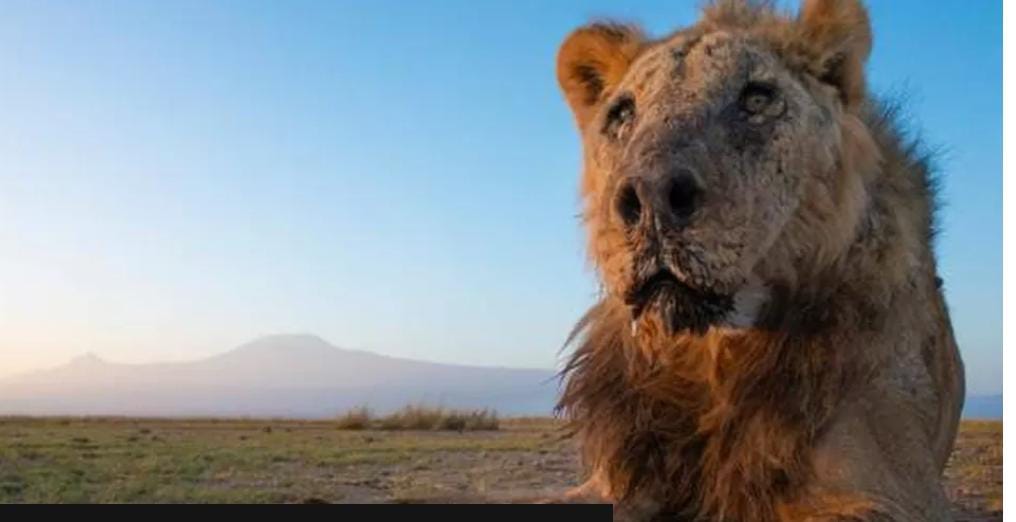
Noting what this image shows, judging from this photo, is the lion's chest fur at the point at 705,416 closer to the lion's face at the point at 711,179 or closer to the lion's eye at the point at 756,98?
the lion's face at the point at 711,179

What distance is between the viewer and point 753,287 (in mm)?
2229

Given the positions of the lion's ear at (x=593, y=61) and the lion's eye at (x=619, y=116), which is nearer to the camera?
the lion's eye at (x=619, y=116)

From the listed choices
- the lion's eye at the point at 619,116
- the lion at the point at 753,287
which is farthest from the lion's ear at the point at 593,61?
the lion's eye at the point at 619,116

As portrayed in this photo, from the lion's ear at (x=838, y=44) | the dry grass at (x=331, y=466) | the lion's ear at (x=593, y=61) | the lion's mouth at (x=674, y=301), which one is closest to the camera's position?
the lion's mouth at (x=674, y=301)

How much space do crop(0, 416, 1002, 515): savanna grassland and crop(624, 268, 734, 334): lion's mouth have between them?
31.4 inches

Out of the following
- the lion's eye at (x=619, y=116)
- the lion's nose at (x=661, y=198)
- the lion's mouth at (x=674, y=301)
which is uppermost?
the lion's eye at (x=619, y=116)

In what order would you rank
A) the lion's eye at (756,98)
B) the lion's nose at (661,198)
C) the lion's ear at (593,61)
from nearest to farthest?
the lion's nose at (661,198) < the lion's eye at (756,98) < the lion's ear at (593,61)

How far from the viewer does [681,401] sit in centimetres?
250

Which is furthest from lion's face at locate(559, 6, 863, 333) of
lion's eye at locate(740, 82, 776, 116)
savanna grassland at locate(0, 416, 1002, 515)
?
savanna grassland at locate(0, 416, 1002, 515)

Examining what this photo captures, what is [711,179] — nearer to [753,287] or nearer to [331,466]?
[753,287]

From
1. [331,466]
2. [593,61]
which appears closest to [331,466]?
[331,466]

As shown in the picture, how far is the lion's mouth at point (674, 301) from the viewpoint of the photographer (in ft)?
6.86
